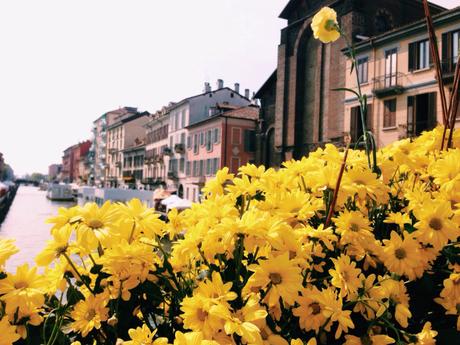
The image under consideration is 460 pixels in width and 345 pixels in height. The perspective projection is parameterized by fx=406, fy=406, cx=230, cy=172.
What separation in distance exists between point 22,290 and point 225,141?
35804 mm

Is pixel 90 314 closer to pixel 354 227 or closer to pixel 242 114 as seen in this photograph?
pixel 354 227

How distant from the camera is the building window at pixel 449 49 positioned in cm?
1873

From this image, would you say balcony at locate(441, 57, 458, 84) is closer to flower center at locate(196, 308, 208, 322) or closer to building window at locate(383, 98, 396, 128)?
building window at locate(383, 98, 396, 128)

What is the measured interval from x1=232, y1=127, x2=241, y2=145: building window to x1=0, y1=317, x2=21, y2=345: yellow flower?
36144 mm

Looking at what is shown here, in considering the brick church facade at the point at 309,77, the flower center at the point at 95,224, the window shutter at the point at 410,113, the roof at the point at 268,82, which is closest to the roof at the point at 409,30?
the brick church facade at the point at 309,77

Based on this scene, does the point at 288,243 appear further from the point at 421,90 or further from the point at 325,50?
the point at 325,50

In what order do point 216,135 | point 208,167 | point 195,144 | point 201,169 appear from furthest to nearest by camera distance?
1. point 195,144
2. point 201,169
3. point 208,167
4. point 216,135

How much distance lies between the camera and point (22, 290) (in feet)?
3.45

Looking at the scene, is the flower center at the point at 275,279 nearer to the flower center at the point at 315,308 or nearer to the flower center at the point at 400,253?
the flower center at the point at 315,308

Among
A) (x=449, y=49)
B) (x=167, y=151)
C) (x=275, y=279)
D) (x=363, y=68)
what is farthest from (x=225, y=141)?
(x=275, y=279)

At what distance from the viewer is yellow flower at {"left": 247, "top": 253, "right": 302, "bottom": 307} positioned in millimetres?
989

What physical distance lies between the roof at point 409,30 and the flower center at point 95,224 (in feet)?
70.6

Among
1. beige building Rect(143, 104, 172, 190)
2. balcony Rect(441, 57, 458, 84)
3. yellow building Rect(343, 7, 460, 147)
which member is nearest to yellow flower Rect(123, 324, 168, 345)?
yellow building Rect(343, 7, 460, 147)

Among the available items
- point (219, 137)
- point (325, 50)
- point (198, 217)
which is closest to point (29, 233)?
point (219, 137)
